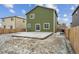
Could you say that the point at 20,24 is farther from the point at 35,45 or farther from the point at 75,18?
the point at 75,18

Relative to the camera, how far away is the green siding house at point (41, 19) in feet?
8.82

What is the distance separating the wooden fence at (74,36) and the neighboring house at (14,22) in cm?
83

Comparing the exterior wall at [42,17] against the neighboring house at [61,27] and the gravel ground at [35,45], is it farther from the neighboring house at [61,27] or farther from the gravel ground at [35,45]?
the gravel ground at [35,45]

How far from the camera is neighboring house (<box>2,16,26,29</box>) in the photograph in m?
2.69

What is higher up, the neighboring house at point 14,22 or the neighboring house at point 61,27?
the neighboring house at point 14,22

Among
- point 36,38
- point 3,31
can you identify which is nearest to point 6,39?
point 3,31

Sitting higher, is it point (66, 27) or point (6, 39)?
point (66, 27)

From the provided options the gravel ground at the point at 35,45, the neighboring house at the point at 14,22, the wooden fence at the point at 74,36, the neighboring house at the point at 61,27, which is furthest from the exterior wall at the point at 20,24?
the wooden fence at the point at 74,36

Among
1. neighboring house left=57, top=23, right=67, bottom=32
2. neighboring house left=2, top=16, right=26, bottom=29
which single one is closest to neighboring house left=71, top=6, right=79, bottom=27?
neighboring house left=57, top=23, right=67, bottom=32

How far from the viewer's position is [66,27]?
8.83ft

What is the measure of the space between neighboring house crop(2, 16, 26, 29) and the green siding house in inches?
4.2
